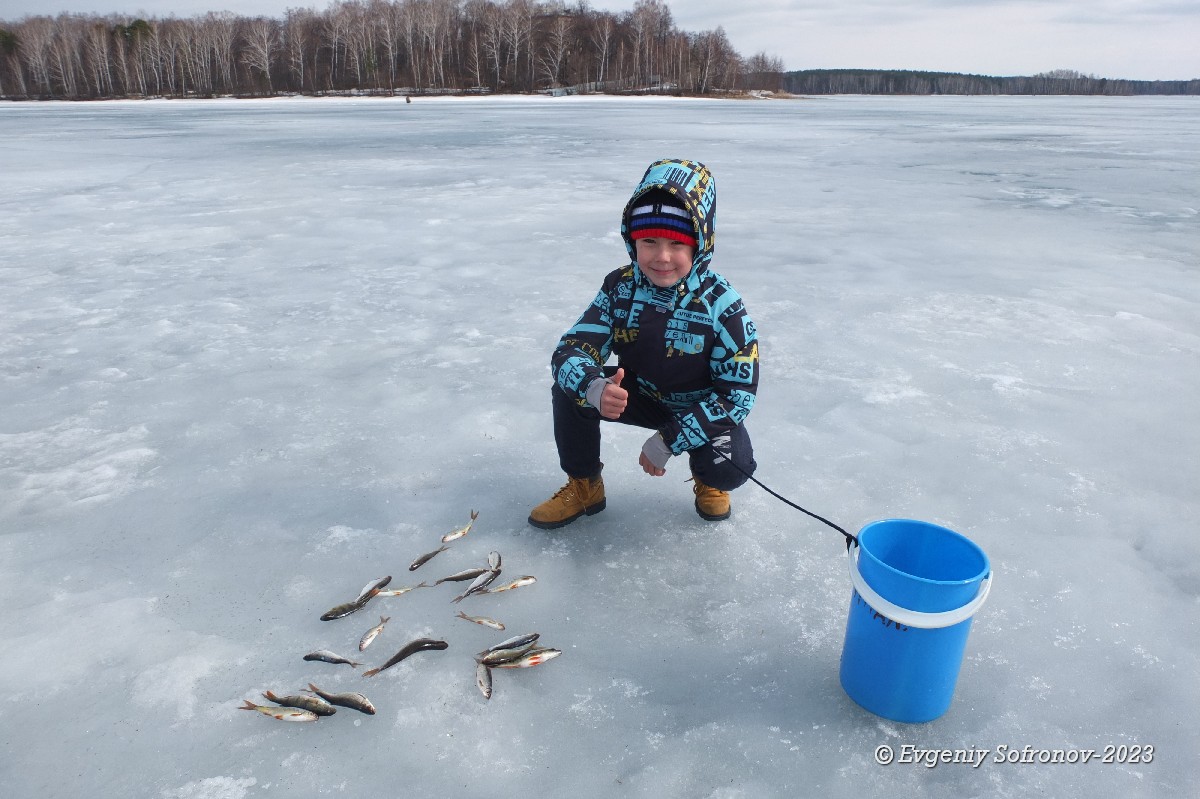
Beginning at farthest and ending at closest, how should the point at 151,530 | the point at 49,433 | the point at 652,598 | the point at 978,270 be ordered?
1. the point at 978,270
2. the point at 49,433
3. the point at 151,530
4. the point at 652,598

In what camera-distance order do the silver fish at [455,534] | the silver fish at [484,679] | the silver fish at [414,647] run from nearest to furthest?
the silver fish at [484,679] < the silver fish at [414,647] < the silver fish at [455,534]

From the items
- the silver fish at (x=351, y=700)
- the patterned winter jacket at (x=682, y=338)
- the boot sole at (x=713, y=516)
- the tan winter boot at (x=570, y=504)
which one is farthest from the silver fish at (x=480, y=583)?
the boot sole at (x=713, y=516)

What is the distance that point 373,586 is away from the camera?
212cm

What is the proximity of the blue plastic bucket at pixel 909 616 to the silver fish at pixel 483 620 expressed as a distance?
849 mm

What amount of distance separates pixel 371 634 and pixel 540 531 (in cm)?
67

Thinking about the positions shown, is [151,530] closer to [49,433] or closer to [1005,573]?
[49,433]

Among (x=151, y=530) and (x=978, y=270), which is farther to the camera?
(x=978, y=270)

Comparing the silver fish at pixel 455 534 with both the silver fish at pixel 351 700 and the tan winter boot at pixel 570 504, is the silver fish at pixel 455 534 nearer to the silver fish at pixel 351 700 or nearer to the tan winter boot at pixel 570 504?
the tan winter boot at pixel 570 504

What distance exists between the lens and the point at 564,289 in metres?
4.91

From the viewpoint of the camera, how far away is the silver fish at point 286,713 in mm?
1674

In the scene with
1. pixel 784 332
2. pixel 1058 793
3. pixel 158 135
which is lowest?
pixel 1058 793

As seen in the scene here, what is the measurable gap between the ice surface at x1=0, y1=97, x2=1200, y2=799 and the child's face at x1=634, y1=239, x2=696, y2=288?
805 millimetres

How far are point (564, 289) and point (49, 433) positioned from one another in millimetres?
2847

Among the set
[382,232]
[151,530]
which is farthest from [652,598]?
[382,232]
